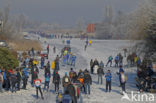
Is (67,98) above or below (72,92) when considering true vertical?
below

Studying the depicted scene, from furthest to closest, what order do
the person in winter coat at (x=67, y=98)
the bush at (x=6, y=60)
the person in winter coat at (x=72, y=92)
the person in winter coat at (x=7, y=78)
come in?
the bush at (x=6, y=60), the person in winter coat at (x=7, y=78), the person in winter coat at (x=67, y=98), the person in winter coat at (x=72, y=92)

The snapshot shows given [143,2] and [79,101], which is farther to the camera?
[143,2]

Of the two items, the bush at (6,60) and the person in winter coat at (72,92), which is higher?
the bush at (6,60)

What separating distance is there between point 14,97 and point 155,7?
12.0 m

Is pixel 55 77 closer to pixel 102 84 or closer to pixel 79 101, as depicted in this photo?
pixel 79 101

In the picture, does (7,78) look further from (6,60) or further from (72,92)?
(72,92)

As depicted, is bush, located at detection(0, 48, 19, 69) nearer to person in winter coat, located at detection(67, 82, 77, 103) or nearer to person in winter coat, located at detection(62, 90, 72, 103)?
person in winter coat, located at detection(62, 90, 72, 103)

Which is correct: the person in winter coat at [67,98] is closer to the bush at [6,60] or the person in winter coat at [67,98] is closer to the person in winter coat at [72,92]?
the person in winter coat at [72,92]

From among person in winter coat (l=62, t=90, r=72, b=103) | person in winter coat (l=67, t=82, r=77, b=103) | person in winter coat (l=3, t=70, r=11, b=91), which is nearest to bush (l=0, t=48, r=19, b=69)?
person in winter coat (l=3, t=70, r=11, b=91)

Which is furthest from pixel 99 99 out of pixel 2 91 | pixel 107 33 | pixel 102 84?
pixel 107 33

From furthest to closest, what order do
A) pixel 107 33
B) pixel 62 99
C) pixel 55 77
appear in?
pixel 107 33 < pixel 55 77 < pixel 62 99

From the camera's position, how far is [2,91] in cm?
1925

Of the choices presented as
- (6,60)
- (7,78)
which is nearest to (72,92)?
(7,78)

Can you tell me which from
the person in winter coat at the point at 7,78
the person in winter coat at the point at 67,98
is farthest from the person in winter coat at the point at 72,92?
the person in winter coat at the point at 7,78
